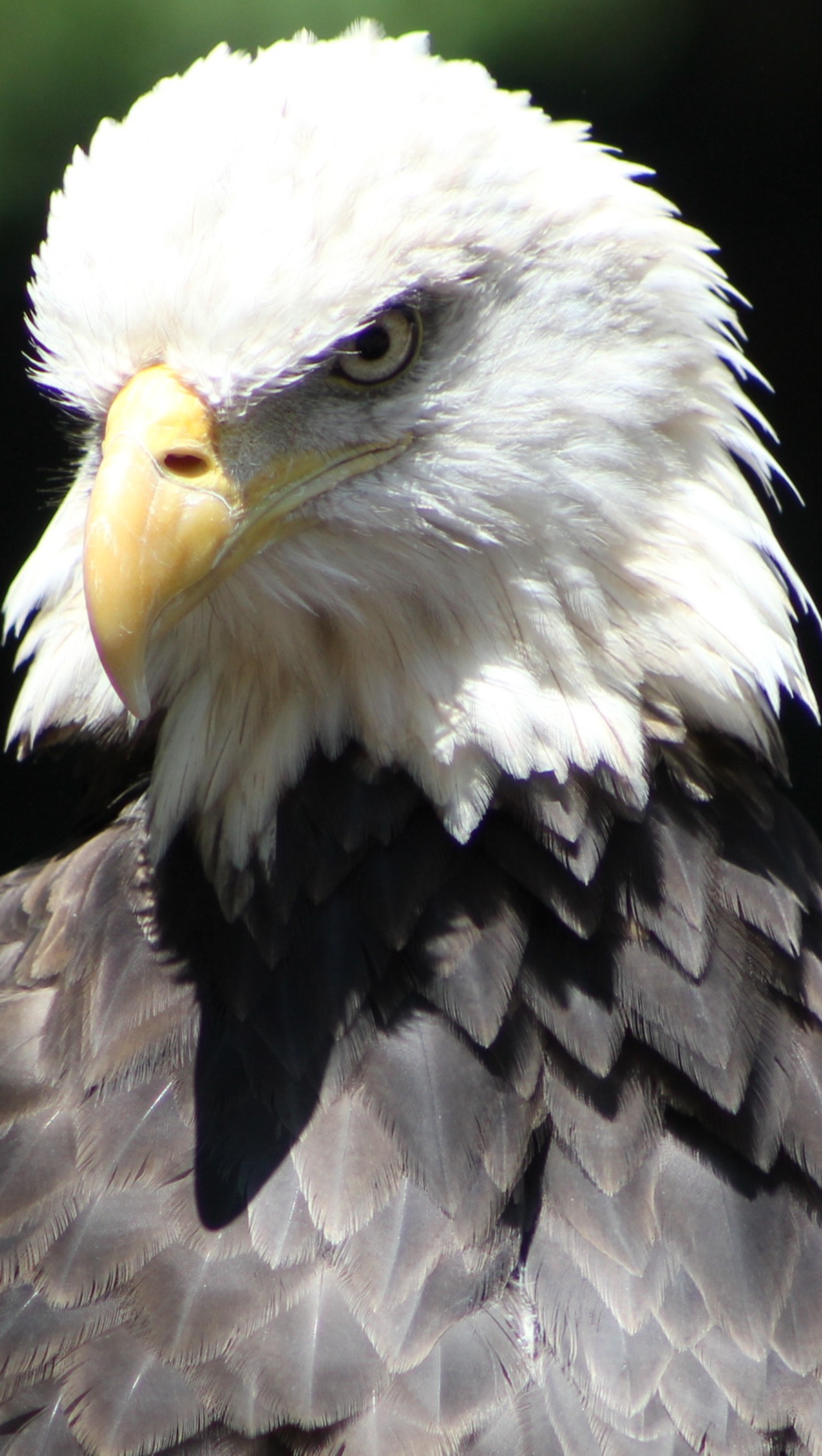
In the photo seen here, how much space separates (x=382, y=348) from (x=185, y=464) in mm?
277

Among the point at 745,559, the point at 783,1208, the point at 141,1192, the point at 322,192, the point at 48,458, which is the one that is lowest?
the point at 48,458

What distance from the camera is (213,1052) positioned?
6.09ft

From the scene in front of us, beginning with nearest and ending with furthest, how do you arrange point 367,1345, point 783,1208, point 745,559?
1. point 367,1345
2. point 783,1208
3. point 745,559

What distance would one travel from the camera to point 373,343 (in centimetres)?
177

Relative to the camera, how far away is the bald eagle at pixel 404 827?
167 centimetres

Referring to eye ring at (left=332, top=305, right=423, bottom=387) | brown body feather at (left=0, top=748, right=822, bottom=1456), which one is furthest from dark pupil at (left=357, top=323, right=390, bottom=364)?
brown body feather at (left=0, top=748, right=822, bottom=1456)

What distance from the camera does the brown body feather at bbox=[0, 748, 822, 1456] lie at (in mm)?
1658

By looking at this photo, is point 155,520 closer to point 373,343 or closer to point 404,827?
point 373,343

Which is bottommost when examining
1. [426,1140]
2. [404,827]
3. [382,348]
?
[426,1140]

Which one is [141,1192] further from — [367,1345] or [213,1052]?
[367,1345]

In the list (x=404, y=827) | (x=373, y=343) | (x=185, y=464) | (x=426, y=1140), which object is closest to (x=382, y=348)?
(x=373, y=343)

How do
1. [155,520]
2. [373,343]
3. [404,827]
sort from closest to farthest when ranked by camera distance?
[155,520], [373,343], [404,827]

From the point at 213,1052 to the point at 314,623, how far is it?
0.52 metres

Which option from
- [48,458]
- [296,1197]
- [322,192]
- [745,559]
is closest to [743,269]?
[48,458]
